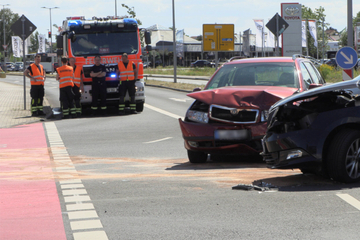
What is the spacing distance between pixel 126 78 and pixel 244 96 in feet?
33.9

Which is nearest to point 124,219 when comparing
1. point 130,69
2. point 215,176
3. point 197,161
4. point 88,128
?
point 215,176

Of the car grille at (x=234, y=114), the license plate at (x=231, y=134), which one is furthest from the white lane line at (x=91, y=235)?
the car grille at (x=234, y=114)

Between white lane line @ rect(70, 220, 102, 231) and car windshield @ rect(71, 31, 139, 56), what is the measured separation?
43.7 feet

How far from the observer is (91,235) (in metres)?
4.61

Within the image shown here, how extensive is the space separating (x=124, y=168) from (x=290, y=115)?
9.48 ft

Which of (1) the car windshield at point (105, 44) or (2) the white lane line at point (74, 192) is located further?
(1) the car windshield at point (105, 44)

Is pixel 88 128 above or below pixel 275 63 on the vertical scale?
below

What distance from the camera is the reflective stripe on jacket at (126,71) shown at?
17.8 metres

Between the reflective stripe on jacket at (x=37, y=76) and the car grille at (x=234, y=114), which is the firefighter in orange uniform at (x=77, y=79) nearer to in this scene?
the reflective stripe on jacket at (x=37, y=76)

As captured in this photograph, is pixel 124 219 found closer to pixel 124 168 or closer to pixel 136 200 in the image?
pixel 136 200

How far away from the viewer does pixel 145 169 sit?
8180 millimetres

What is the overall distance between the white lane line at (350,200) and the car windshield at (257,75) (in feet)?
10.8

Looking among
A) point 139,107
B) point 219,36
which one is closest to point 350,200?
point 139,107

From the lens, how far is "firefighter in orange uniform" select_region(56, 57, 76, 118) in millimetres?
16938
